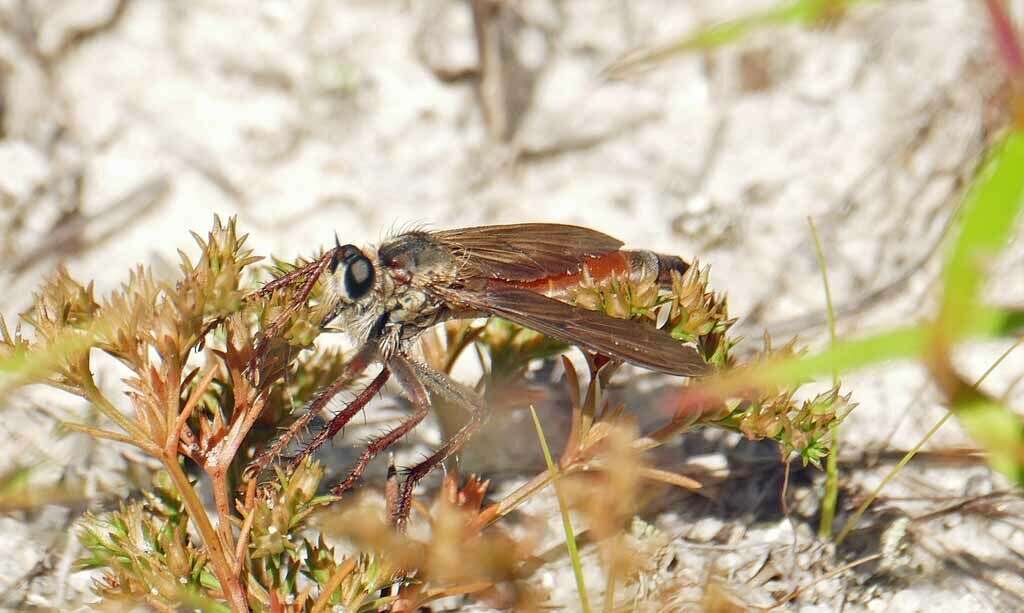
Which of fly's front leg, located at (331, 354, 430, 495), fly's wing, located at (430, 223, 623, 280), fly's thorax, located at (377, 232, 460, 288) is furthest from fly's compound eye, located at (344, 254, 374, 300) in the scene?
fly's wing, located at (430, 223, 623, 280)

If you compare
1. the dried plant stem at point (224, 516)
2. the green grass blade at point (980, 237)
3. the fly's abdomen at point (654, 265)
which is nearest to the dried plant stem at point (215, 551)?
the dried plant stem at point (224, 516)

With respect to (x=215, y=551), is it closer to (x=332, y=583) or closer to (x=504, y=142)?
(x=332, y=583)

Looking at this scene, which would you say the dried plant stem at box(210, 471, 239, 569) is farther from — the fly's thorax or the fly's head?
the fly's thorax

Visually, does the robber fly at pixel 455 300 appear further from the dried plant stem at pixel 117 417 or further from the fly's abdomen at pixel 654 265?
the dried plant stem at pixel 117 417

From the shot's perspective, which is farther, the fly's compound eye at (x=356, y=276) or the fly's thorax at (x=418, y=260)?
the fly's thorax at (x=418, y=260)

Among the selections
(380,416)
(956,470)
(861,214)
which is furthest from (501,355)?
(861,214)
